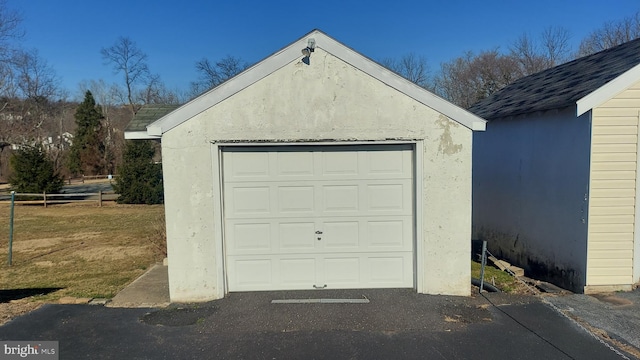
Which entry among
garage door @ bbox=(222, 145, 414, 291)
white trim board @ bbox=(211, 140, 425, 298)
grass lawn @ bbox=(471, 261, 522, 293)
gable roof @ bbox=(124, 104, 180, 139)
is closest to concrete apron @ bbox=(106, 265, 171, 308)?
white trim board @ bbox=(211, 140, 425, 298)

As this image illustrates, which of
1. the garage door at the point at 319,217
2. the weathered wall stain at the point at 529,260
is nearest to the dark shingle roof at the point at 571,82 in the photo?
the weathered wall stain at the point at 529,260

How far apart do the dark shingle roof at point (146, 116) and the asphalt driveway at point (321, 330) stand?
2.87m

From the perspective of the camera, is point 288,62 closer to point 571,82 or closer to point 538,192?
point 538,192

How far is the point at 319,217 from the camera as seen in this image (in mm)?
6453

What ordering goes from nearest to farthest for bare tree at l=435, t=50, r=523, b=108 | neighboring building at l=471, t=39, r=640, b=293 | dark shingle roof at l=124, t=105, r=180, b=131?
neighboring building at l=471, t=39, r=640, b=293 < dark shingle roof at l=124, t=105, r=180, b=131 < bare tree at l=435, t=50, r=523, b=108

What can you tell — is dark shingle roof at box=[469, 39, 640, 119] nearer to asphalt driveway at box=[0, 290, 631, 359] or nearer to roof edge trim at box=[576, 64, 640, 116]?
roof edge trim at box=[576, 64, 640, 116]

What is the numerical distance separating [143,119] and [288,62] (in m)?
3.05

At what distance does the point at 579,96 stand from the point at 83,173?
158 feet

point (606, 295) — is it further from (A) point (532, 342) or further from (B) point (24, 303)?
(B) point (24, 303)

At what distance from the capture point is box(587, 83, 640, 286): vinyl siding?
255 inches

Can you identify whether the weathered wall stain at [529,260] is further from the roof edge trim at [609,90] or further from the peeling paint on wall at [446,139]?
the peeling paint on wall at [446,139]

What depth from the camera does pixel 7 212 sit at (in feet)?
67.3

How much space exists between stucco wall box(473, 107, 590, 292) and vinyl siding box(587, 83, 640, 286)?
0.42ft

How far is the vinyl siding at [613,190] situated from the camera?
646cm
